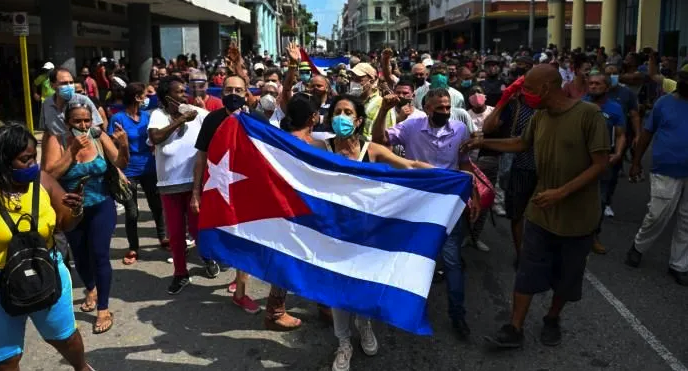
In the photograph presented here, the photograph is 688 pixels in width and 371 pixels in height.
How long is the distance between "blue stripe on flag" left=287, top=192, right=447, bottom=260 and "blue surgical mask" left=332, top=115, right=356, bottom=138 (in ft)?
1.48

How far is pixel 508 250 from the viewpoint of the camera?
652cm

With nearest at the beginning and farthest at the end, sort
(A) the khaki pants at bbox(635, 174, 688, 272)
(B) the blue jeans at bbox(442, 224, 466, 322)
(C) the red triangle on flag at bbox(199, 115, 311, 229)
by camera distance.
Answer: (C) the red triangle on flag at bbox(199, 115, 311, 229)
(B) the blue jeans at bbox(442, 224, 466, 322)
(A) the khaki pants at bbox(635, 174, 688, 272)

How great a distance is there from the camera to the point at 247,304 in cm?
500

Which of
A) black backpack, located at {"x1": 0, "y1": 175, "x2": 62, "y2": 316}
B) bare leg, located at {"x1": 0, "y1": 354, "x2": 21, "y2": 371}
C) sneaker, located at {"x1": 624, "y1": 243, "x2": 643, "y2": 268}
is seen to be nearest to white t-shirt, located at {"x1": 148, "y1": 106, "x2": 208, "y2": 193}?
black backpack, located at {"x1": 0, "y1": 175, "x2": 62, "y2": 316}

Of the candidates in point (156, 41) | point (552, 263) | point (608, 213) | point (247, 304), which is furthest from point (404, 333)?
point (156, 41)

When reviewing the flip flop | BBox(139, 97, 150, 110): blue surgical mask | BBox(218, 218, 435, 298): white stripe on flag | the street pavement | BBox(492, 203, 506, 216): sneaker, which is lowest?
the street pavement

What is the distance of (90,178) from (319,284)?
1942 millimetres

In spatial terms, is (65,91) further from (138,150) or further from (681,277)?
(681,277)

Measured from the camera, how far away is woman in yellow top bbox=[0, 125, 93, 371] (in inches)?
120

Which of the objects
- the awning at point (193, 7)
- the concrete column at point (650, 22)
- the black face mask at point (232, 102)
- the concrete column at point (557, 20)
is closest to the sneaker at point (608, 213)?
the black face mask at point (232, 102)

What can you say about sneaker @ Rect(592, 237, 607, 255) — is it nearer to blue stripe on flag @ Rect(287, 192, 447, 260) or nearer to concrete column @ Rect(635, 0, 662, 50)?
blue stripe on flag @ Rect(287, 192, 447, 260)

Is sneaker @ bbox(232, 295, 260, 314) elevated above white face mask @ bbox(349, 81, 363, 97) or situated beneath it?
situated beneath

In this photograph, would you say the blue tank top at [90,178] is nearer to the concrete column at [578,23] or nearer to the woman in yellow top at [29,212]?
the woman in yellow top at [29,212]

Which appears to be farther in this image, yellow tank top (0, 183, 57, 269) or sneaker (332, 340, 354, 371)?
sneaker (332, 340, 354, 371)
